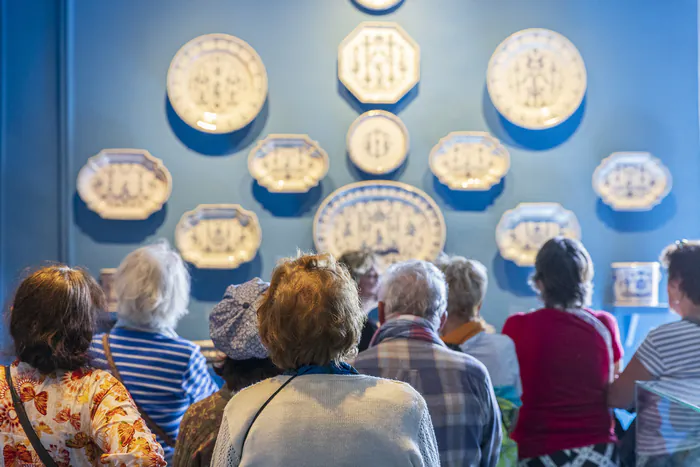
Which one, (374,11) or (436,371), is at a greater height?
(374,11)

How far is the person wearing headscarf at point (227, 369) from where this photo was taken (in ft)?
5.46

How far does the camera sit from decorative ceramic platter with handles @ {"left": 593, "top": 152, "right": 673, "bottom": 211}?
3.83m

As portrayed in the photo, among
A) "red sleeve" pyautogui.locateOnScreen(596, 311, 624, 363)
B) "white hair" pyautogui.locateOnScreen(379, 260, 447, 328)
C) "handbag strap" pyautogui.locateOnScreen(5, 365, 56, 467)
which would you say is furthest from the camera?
"red sleeve" pyautogui.locateOnScreen(596, 311, 624, 363)

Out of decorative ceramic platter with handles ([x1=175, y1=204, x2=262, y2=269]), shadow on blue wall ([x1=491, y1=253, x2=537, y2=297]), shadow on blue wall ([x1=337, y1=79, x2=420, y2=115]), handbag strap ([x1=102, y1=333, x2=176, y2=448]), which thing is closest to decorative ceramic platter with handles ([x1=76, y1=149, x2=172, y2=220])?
decorative ceramic platter with handles ([x1=175, y1=204, x2=262, y2=269])

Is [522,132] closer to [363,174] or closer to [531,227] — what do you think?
[531,227]

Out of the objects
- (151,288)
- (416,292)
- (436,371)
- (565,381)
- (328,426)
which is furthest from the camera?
(565,381)

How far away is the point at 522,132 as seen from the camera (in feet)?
12.8

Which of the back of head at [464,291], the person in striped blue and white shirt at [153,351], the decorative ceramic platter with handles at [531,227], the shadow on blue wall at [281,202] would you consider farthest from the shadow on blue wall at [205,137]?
the back of head at [464,291]

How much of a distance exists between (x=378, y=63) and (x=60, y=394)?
269cm

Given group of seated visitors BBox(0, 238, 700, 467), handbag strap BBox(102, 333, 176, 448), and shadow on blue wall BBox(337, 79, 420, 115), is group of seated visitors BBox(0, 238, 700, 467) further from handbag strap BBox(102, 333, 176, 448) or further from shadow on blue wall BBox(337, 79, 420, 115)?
shadow on blue wall BBox(337, 79, 420, 115)

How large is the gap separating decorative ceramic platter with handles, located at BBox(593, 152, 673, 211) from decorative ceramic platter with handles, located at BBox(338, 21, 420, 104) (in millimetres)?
1090

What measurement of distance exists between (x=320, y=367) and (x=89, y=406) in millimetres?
507

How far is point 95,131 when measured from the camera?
149 inches

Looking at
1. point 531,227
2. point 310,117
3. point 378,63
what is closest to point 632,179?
point 531,227
